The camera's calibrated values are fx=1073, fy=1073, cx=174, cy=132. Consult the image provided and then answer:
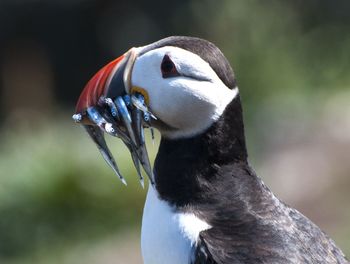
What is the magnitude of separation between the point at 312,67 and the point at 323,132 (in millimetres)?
2304

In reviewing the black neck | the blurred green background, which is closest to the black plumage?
the black neck

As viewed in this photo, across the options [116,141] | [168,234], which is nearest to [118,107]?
[168,234]

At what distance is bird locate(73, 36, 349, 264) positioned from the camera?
13.1ft

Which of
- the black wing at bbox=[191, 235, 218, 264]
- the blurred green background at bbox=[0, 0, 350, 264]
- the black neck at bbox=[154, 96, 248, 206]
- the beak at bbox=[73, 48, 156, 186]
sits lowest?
the blurred green background at bbox=[0, 0, 350, 264]

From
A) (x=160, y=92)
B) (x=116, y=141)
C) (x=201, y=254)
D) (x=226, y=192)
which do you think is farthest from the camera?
(x=116, y=141)

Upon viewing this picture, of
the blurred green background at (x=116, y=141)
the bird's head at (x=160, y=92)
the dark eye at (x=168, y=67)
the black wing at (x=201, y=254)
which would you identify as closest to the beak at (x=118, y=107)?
the bird's head at (x=160, y=92)

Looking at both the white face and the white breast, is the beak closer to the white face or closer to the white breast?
the white face

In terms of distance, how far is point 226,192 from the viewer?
414 cm

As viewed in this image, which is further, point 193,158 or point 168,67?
point 193,158

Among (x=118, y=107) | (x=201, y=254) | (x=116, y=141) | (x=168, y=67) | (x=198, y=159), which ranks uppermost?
(x=168, y=67)

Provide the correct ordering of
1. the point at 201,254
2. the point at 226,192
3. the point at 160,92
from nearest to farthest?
the point at 201,254 → the point at 160,92 → the point at 226,192

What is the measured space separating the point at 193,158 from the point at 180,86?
1.02 ft

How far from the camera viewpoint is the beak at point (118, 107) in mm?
Answer: 4062

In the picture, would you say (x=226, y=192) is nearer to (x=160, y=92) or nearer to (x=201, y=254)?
(x=201, y=254)
